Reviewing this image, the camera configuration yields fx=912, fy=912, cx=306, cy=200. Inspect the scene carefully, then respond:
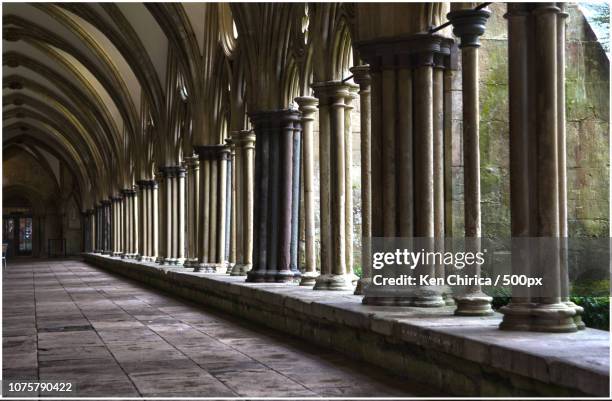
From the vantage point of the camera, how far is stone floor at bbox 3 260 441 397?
5.05 metres

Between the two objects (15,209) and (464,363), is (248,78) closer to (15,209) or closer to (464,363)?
(464,363)

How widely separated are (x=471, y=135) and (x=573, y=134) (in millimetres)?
3055

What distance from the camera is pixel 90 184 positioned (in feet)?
123

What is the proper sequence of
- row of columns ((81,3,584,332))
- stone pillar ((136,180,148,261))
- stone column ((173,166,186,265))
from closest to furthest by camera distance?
row of columns ((81,3,584,332))
stone column ((173,166,186,265))
stone pillar ((136,180,148,261))

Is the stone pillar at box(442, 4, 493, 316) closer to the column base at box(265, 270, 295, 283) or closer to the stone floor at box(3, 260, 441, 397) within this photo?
the stone floor at box(3, 260, 441, 397)

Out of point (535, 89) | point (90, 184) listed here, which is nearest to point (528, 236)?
Answer: point (535, 89)

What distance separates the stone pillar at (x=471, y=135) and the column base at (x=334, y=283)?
2650 millimetres

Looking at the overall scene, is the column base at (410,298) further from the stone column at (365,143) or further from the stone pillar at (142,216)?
the stone pillar at (142,216)

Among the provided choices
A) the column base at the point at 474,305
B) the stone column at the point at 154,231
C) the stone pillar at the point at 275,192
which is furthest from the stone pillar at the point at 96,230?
the column base at the point at 474,305

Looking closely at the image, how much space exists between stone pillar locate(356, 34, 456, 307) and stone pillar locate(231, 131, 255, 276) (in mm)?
4764

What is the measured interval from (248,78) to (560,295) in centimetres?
671

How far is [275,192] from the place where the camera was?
34.4ft

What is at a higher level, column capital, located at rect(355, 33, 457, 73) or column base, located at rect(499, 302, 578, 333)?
column capital, located at rect(355, 33, 457, 73)

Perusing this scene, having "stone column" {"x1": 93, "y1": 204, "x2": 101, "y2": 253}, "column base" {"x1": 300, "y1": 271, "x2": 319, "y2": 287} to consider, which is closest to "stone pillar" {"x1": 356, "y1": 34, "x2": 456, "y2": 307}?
"column base" {"x1": 300, "y1": 271, "x2": 319, "y2": 287}
